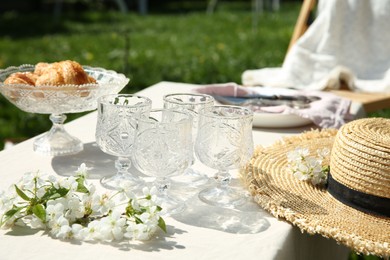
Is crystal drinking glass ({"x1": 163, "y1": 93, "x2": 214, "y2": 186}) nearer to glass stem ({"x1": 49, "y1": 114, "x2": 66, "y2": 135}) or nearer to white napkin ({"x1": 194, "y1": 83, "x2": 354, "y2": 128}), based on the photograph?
glass stem ({"x1": 49, "y1": 114, "x2": 66, "y2": 135})

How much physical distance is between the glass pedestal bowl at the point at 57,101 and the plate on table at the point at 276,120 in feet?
1.29

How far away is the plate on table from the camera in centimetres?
159

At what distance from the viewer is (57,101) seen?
1.29 meters

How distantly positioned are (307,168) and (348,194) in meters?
0.11

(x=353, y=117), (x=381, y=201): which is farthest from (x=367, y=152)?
(x=353, y=117)

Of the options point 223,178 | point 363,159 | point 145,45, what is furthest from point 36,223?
point 145,45

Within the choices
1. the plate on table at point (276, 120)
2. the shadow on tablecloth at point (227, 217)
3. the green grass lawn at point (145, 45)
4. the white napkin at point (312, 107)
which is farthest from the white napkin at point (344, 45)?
the shadow on tablecloth at point (227, 217)

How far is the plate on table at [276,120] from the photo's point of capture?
5.23 feet

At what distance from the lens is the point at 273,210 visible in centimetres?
103

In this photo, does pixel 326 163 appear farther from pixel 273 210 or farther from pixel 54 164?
pixel 54 164

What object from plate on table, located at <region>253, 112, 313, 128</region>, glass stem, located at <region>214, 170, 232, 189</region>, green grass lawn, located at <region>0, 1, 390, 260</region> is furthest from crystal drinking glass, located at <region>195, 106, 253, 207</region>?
green grass lawn, located at <region>0, 1, 390, 260</region>

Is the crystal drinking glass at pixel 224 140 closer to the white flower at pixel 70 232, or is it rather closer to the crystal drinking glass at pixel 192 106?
the crystal drinking glass at pixel 192 106

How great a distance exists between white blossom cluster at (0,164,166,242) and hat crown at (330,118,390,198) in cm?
35

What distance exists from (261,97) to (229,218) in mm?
797
